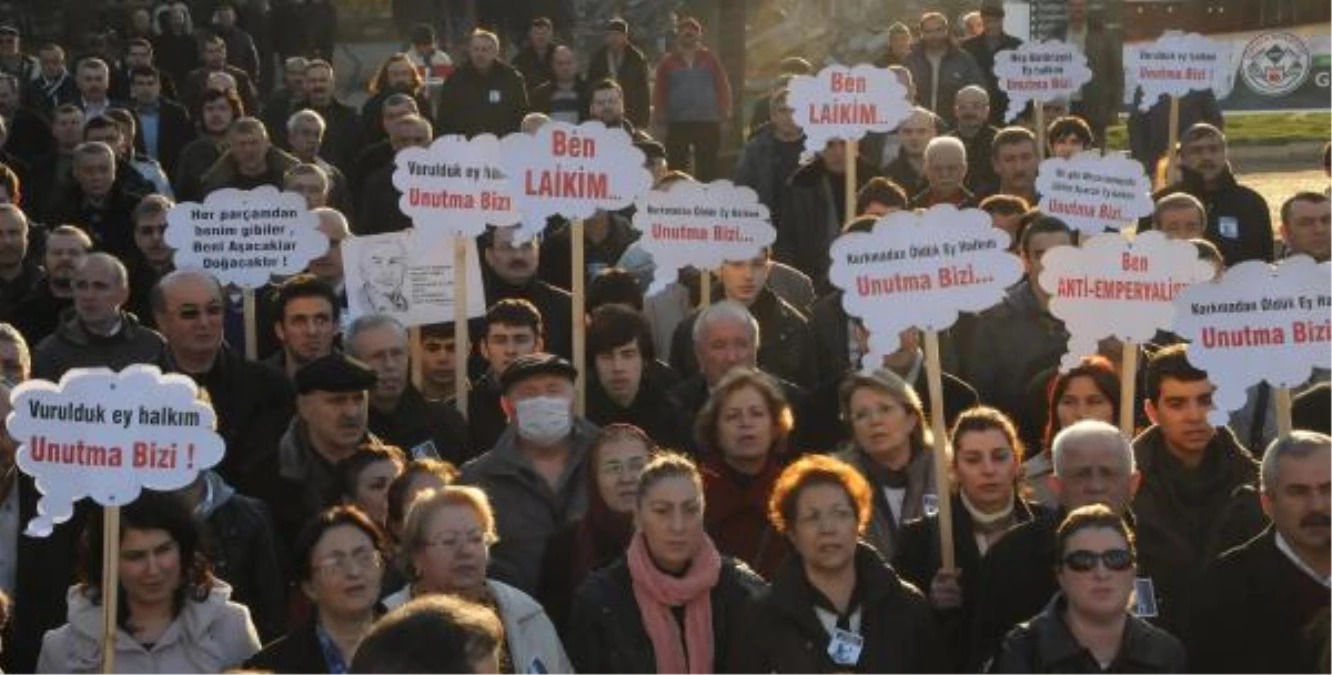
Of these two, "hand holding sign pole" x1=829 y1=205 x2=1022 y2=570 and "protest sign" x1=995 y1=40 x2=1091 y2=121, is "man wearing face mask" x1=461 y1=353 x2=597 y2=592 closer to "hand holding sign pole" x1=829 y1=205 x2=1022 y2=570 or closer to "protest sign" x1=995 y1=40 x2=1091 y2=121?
"hand holding sign pole" x1=829 y1=205 x2=1022 y2=570

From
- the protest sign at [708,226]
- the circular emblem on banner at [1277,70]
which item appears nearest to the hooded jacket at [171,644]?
the protest sign at [708,226]

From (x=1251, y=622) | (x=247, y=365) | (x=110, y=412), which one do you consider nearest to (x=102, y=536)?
(x=110, y=412)

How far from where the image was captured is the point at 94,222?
14.4 meters

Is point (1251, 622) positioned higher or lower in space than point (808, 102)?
lower

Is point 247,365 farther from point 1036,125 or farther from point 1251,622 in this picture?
point 1036,125

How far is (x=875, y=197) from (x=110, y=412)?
20.7 ft

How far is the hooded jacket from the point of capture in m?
7.48

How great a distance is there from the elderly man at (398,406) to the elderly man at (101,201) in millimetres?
4347

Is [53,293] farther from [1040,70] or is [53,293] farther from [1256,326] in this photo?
[1040,70]

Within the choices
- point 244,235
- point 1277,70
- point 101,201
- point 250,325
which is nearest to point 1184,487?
point 250,325

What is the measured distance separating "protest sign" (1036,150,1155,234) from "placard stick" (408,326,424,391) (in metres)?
3.24

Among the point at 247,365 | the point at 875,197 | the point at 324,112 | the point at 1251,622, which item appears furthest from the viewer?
the point at 324,112

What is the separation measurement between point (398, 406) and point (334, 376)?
2.68 ft

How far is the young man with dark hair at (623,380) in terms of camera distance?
10383mm
